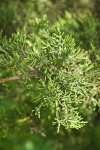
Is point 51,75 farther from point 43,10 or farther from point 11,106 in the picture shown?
point 43,10

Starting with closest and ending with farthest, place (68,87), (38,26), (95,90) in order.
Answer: (68,87)
(95,90)
(38,26)

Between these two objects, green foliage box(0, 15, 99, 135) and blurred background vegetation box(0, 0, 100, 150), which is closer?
green foliage box(0, 15, 99, 135)

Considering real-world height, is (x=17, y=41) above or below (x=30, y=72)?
above

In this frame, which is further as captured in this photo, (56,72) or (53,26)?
(53,26)

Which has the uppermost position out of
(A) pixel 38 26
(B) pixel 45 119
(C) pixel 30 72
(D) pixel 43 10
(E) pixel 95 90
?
(D) pixel 43 10

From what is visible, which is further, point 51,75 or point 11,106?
point 11,106

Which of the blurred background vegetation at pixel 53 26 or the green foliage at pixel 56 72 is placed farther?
the blurred background vegetation at pixel 53 26

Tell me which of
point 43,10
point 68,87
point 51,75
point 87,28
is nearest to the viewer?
point 68,87

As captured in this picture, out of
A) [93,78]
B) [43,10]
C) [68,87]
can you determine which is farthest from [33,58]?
[43,10]
